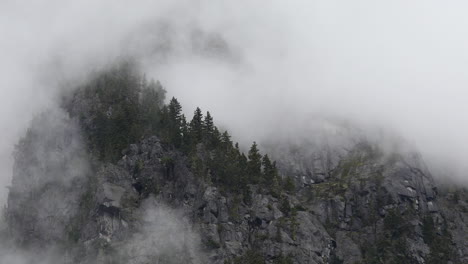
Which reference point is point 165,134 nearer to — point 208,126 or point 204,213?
point 208,126

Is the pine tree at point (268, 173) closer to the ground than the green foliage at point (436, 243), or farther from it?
farther from it

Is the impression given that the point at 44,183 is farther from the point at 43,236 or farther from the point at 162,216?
the point at 162,216

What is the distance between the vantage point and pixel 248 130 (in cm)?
19162

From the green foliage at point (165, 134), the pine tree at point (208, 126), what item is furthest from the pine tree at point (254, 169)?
the pine tree at point (208, 126)

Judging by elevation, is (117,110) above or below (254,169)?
above

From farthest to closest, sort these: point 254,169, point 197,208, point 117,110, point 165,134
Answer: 1. point 117,110
2. point 165,134
3. point 254,169
4. point 197,208

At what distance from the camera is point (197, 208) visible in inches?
5832

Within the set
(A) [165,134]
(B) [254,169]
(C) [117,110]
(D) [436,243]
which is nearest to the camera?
(D) [436,243]

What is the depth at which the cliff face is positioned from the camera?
142 metres

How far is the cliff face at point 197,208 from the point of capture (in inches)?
5605

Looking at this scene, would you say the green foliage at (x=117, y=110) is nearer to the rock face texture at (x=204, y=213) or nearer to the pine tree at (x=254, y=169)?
the rock face texture at (x=204, y=213)

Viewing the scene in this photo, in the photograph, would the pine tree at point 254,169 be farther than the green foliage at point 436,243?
Yes

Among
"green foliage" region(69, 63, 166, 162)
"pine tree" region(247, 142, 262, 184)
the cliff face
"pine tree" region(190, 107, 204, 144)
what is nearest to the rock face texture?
the cliff face

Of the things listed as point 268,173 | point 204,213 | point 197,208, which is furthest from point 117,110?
point 268,173
